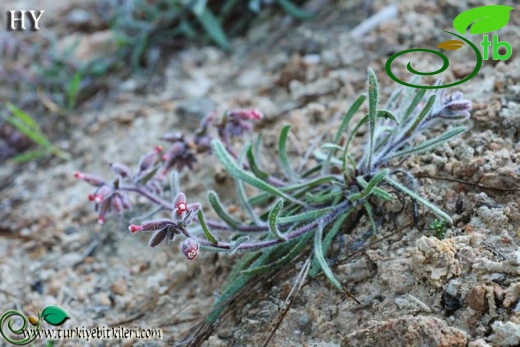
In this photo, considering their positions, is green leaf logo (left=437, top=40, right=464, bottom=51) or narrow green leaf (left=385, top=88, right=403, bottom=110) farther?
green leaf logo (left=437, top=40, right=464, bottom=51)

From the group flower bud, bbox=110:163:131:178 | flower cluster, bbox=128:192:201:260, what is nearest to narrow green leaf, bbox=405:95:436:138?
flower cluster, bbox=128:192:201:260

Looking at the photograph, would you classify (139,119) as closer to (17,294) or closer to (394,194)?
(17,294)

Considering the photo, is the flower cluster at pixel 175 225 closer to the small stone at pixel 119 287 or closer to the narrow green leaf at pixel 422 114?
A: the small stone at pixel 119 287

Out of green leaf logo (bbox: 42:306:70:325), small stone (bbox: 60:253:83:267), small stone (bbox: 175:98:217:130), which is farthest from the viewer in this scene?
small stone (bbox: 175:98:217:130)

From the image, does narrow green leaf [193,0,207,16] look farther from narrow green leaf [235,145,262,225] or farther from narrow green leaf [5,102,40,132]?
narrow green leaf [235,145,262,225]

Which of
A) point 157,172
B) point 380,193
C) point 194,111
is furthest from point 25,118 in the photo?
point 380,193

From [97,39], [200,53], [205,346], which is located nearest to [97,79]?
[97,39]
